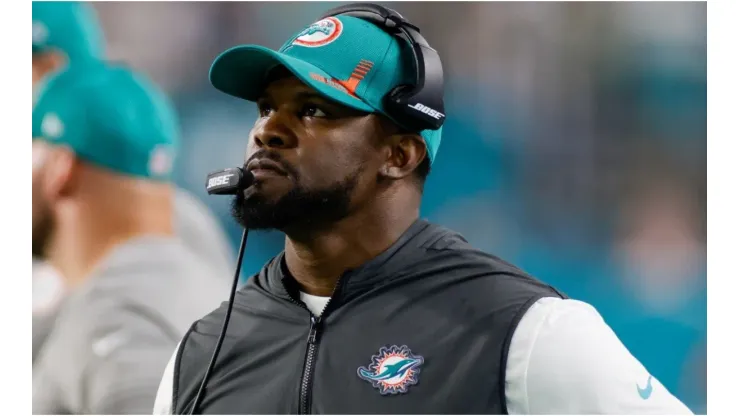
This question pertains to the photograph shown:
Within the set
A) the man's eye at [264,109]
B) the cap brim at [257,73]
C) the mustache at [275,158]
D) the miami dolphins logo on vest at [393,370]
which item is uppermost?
the cap brim at [257,73]

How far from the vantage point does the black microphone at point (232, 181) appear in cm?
112

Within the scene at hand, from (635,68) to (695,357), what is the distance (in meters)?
0.60

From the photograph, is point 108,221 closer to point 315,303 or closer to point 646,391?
point 315,303

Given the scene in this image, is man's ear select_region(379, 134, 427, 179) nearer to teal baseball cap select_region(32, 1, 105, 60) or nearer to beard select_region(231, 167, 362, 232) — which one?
beard select_region(231, 167, 362, 232)

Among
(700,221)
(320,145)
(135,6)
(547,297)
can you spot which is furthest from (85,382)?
(700,221)

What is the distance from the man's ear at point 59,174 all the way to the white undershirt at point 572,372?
50.5 inches

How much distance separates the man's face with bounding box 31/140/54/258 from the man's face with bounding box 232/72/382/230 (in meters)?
0.97

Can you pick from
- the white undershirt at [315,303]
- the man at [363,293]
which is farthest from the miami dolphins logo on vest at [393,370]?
the white undershirt at [315,303]

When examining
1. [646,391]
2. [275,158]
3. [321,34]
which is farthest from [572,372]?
[321,34]

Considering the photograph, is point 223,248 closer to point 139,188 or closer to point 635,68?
point 139,188

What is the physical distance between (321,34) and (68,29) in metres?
1.02

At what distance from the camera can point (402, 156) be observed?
1.20 m

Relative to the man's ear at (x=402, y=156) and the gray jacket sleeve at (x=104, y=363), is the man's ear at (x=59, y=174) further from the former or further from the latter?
the man's ear at (x=402, y=156)

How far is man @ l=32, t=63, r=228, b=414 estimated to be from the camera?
192cm
